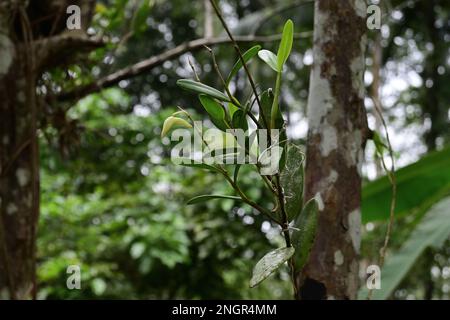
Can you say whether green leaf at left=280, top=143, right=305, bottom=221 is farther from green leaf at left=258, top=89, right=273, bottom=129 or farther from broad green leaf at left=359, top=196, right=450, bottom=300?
broad green leaf at left=359, top=196, right=450, bottom=300

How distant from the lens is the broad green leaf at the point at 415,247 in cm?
118

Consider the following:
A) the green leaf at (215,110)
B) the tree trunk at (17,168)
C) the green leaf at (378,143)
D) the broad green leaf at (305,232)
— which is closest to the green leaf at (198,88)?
the green leaf at (215,110)

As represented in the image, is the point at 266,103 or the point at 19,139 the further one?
the point at 19,139

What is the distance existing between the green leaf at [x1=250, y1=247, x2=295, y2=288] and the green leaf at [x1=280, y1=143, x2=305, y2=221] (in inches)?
2.0

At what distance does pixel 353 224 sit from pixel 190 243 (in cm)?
197

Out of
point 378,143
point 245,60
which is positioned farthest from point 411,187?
point 245,60

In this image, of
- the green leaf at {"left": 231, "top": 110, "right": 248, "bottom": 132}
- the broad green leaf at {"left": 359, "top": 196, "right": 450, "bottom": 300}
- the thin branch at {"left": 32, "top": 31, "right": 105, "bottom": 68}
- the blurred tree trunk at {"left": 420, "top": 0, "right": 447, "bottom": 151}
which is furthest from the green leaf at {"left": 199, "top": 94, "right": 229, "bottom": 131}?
the blurred tree trunk at {"left": 420, "top": 0, "right": 447, "bottom": 151}

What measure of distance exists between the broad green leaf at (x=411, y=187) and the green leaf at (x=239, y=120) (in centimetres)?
82

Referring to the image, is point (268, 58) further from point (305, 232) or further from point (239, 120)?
point (305, 232)

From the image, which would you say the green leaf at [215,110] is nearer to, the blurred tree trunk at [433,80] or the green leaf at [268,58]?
the green leaf at [268,58]

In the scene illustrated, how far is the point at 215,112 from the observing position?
677mm

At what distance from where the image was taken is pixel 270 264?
66cm

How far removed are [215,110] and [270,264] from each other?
0.59 feet

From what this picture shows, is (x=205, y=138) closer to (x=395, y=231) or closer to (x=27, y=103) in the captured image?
(x=27, y=103)
